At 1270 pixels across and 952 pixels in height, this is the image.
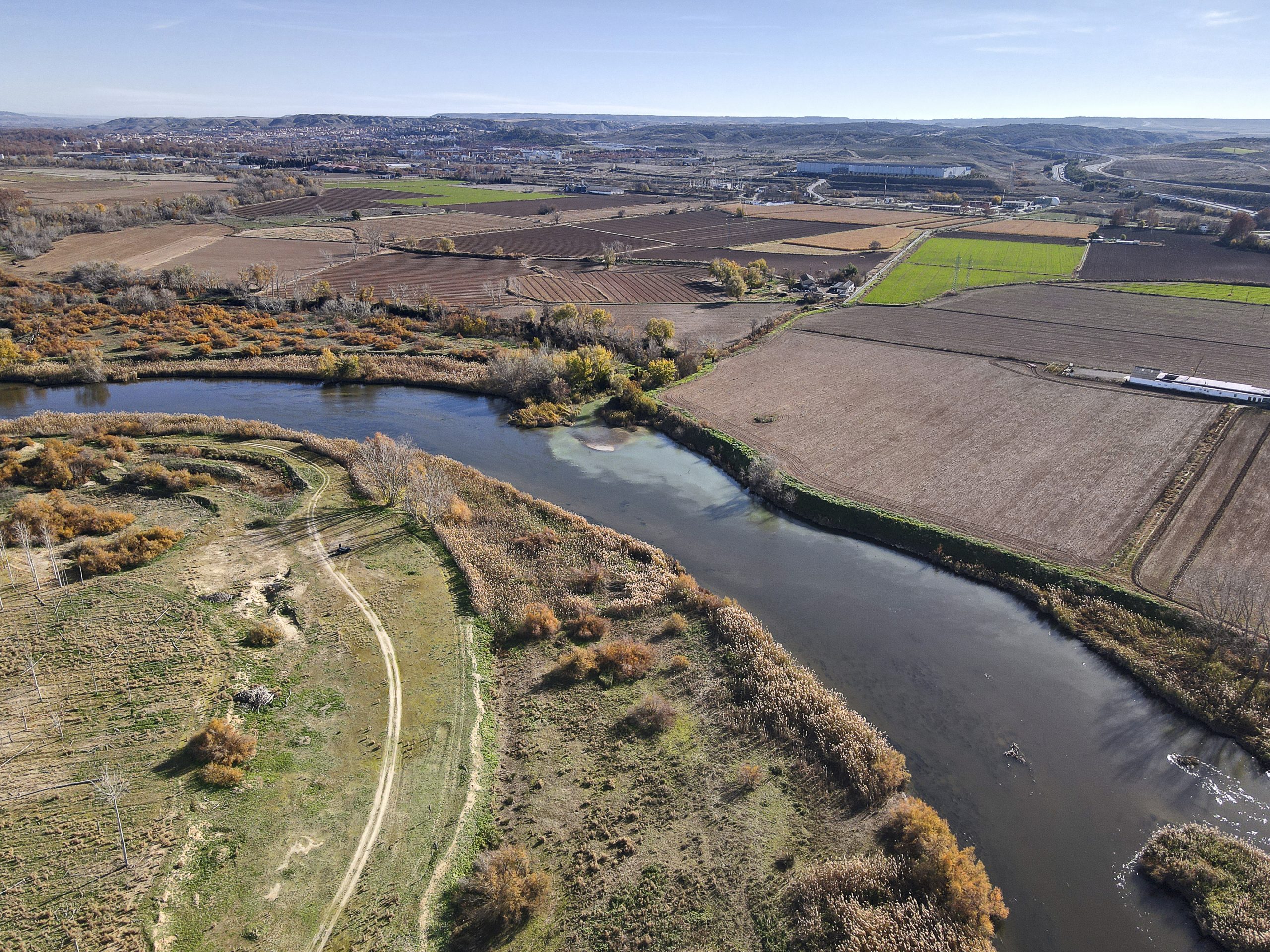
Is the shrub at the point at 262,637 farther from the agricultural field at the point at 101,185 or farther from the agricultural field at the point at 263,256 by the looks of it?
the agricultural field at the point at 101,185

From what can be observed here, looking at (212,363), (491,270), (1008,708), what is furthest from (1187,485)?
(491,270)

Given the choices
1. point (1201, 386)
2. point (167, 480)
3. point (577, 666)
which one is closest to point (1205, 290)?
point (1201, 386)

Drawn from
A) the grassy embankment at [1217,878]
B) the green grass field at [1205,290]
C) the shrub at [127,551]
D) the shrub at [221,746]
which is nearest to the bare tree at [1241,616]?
the grassy embankment at [1217,878]

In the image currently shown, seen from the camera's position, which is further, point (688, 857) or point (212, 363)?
point (212, 363)

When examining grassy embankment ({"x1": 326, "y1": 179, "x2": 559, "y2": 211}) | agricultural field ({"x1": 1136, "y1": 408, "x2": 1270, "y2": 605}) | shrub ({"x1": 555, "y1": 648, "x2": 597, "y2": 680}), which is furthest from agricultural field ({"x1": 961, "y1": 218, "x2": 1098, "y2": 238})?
shrub ({"x1": 555, "y1": 648, "x2": 597, "y2": 680})

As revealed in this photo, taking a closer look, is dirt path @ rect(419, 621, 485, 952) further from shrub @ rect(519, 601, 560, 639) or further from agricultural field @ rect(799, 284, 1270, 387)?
agricultural field @ rect(799, 284, 1270, 387)

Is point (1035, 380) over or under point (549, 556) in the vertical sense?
over

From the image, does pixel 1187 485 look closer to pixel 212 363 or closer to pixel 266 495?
pixel 266 495
